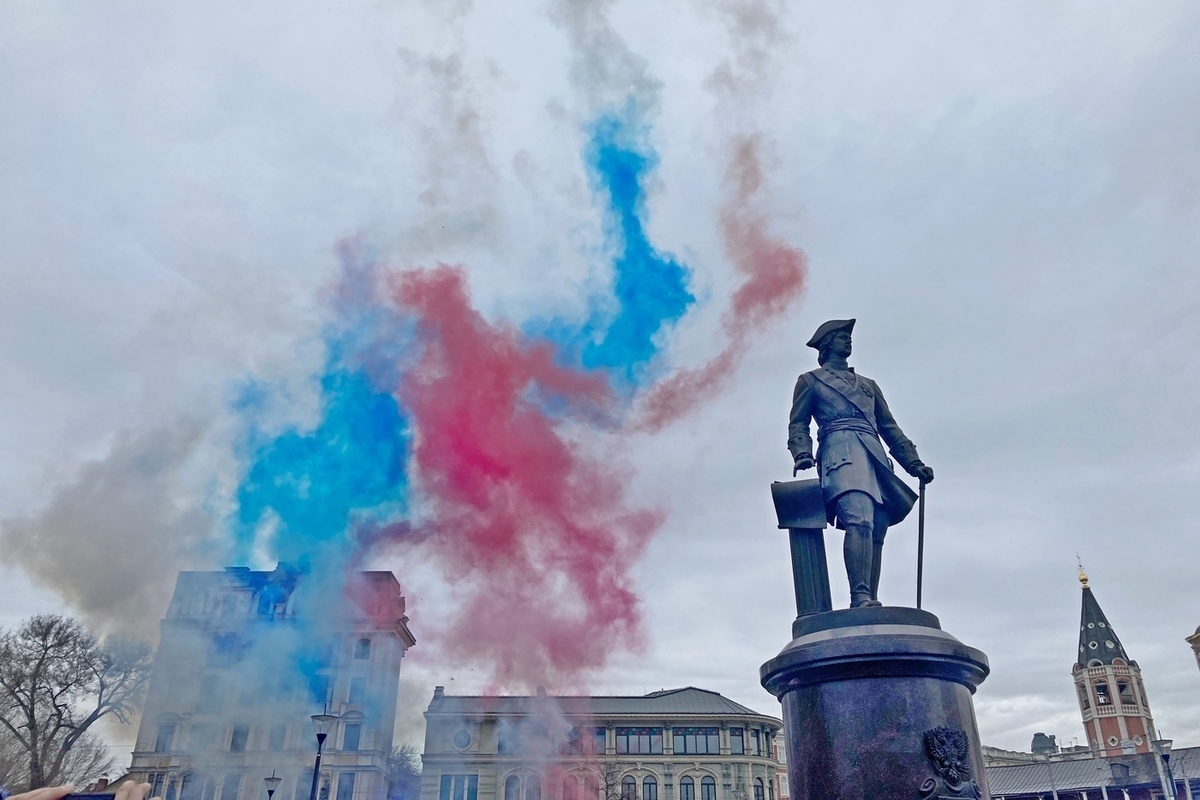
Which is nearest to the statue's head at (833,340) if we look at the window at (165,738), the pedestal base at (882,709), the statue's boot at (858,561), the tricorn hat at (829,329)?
the tricorn hat at (829,329)

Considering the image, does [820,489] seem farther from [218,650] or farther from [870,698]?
[218,650]

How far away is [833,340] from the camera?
8875 mm

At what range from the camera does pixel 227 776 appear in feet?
158

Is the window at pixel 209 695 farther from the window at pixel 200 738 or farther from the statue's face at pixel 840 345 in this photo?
the statue's face at pixel 840 345

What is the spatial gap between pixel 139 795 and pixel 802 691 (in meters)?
5.55

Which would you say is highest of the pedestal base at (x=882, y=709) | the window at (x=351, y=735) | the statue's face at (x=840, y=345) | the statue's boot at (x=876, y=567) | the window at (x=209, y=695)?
the window at (x=209, y=695)

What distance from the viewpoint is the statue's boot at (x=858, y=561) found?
7.58 m

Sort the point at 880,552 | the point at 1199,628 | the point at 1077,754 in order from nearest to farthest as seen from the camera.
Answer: the point at 880,552 < the point at 1199,628 < the point at 1077,754

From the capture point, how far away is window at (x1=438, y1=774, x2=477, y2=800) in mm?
57406

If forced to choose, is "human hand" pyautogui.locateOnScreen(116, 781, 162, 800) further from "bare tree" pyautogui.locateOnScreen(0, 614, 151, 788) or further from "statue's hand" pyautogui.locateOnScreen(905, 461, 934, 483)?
"bare tree" pyautogui.locateOnScreen(0, 614, 151, 788)

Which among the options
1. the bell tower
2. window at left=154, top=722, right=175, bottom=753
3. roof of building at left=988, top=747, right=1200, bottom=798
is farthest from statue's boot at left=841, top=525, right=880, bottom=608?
the bell tower

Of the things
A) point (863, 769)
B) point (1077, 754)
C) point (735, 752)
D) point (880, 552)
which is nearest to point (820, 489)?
point (880, 552)

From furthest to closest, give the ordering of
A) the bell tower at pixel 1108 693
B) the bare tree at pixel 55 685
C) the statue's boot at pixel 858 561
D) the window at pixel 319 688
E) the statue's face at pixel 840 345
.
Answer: the bell tower at pixel 1108 693, the window at pixel 319 688, the bare tree at pixel 55 685, the statue's face at pixel 840 345, the statue's boot at pixel 858 561

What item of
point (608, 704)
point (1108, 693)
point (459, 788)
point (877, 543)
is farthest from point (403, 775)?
point (1108, 693)
